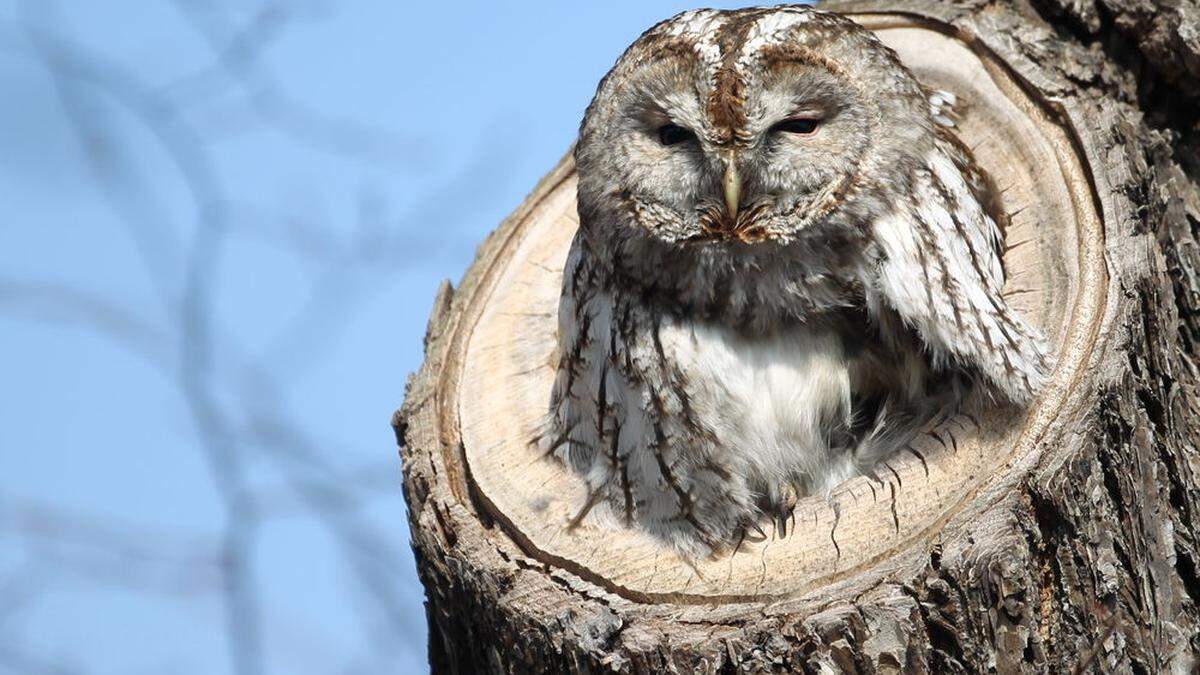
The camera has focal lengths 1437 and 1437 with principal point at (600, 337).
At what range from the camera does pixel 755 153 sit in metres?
2.66

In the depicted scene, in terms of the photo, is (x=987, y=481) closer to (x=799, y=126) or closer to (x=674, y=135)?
(x=799, y=126)

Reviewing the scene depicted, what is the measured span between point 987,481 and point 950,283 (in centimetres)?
44

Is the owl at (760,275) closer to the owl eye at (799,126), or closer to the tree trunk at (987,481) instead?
the owl eye at (799,126)

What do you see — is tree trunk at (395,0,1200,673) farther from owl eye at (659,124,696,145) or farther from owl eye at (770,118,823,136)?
owl eye at (659,124,696,145)

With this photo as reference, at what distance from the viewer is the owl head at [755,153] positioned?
2.65 meters

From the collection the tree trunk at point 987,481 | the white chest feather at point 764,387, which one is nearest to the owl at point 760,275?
the white chest feather at point 764,387

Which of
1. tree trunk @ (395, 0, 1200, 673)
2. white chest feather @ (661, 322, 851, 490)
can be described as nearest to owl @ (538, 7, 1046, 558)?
white chest feather @ (661, 322, 851, 490)

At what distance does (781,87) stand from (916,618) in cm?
101

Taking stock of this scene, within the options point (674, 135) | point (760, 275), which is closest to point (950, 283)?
point (760, 275)

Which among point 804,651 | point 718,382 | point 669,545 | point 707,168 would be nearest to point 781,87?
point 707,168

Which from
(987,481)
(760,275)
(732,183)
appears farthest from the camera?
(760,275)

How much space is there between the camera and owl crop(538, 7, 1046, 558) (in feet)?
8.76

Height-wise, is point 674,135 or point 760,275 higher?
point 674,135

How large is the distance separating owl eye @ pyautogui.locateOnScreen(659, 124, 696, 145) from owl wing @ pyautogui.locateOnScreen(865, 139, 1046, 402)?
399mm
